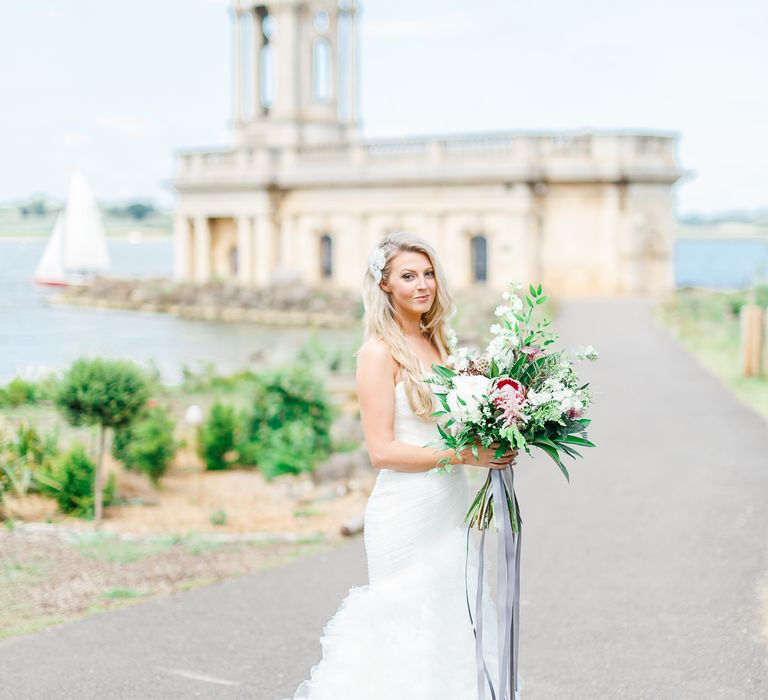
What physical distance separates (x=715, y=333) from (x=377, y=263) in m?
21.7

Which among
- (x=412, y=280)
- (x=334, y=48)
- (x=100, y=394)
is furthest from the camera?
(x=334, y=48)

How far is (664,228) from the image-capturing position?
1421 inches

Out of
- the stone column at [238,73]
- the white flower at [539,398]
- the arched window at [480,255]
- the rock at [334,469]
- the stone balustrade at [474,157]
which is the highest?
the stone column at [238,73]

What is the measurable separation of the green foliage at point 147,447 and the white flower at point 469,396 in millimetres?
7205

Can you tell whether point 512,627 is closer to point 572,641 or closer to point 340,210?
point 572,641

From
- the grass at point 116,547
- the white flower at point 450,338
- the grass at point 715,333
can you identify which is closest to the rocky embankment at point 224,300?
the grass at point 715,333

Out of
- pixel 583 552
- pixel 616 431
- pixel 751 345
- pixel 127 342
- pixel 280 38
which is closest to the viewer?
pixel 583 552

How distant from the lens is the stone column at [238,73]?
44562 mm

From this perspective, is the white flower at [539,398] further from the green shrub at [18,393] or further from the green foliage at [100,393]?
the green shrub at [18,393]

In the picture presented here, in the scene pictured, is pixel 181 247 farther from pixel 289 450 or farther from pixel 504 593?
pixel 504 593

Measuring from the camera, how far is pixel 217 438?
37.4 ft

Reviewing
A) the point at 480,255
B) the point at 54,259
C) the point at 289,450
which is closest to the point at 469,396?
the point at 289,450

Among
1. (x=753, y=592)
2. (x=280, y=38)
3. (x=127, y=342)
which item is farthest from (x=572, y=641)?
(x=280, y=38)

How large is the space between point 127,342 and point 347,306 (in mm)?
11644
